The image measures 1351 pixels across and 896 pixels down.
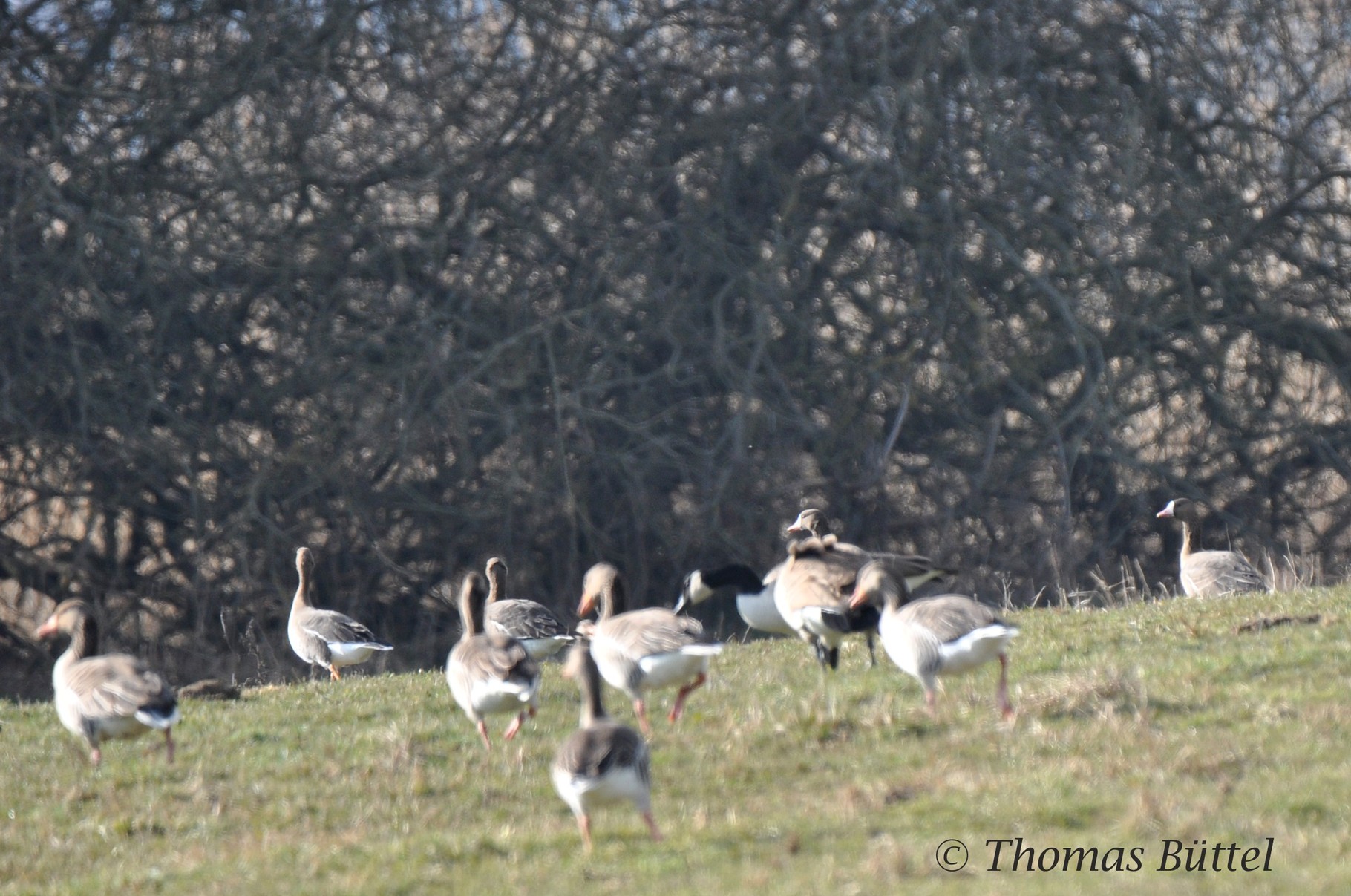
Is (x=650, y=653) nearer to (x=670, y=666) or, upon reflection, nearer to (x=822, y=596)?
(x=670, y=666)

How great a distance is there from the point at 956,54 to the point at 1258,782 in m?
15.5

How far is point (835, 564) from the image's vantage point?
36.5 ft

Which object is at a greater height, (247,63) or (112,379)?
(247,63)

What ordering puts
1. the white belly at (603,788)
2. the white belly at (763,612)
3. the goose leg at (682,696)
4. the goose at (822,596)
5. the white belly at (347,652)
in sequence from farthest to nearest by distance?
1. the white belly at (347,652)
2. the white belly at (763,612)
3. the goose at (822,596)
4. the goose leg at (682,696)
5. the white belly at (603,788)

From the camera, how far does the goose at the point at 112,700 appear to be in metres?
9.02

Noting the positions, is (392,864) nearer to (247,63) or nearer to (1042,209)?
(247,63)

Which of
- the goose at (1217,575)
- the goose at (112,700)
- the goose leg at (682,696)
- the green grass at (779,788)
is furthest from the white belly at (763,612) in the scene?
the goose at (112,700)

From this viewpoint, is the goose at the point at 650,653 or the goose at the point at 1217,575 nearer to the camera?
the goose at the point at 650,653

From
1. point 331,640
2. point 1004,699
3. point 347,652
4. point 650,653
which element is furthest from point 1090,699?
point 331,640

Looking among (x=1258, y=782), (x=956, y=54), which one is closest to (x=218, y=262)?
(x=956, y=54)

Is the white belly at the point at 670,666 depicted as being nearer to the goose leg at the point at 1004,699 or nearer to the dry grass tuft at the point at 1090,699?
the goose leg at the point at 1004,699

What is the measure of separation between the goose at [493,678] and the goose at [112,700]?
62.6 inches

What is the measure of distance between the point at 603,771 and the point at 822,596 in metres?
4.03

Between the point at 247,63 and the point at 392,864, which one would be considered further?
the point at 247,63
